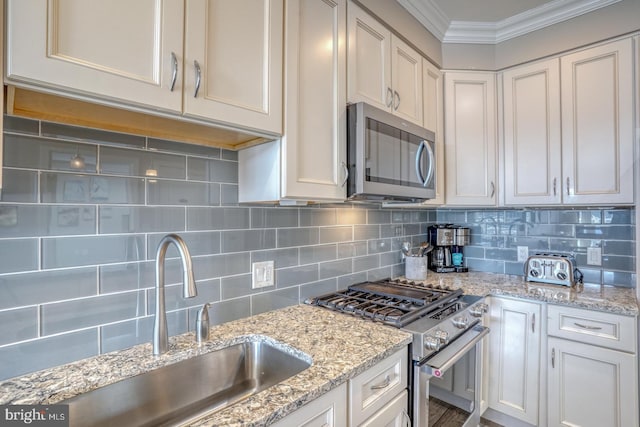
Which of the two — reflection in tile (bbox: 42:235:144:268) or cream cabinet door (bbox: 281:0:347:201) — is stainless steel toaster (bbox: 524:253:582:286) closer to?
cream cabinet door (bbox: 281:0:347:201)

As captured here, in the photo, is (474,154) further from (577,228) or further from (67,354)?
(67,354)

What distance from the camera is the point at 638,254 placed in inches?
69.1

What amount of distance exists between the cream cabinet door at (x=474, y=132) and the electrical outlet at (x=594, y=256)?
684 millimetres

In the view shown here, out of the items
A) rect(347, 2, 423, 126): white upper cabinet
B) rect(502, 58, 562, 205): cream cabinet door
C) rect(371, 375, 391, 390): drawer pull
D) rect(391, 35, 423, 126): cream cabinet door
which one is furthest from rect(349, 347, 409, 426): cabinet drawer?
rect(502, 58, 562, 205): cream cabinet door

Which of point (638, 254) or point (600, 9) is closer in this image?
point (638, 254)

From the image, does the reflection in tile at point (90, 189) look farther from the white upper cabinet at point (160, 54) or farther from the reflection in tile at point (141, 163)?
the white upper cabinet at point (160, 54)

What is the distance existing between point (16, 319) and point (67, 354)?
17 centimetres

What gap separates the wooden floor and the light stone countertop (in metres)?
0.37

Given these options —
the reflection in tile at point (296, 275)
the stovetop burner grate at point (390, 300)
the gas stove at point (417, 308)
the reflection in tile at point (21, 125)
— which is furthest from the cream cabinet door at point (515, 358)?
the reflection in tile at point (21, 125)

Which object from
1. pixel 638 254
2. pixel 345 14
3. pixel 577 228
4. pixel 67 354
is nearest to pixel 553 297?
pixel 638 254

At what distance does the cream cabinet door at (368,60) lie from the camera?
145cm

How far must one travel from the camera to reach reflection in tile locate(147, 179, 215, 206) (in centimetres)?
112

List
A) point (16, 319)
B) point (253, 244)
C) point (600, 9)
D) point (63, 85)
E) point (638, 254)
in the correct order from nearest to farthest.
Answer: point (63, 85) → point (16, 319) → point (253, 244) → point (638, 254) → point (600, 9)

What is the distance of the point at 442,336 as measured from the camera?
1345mm
